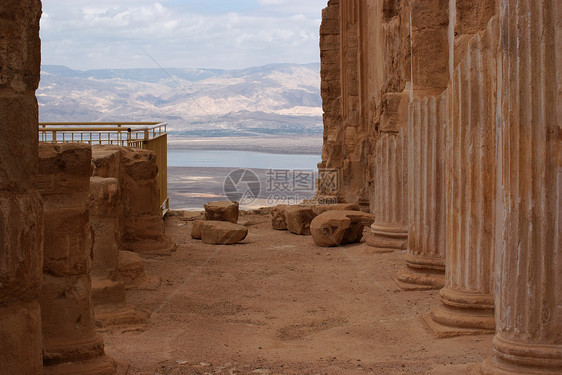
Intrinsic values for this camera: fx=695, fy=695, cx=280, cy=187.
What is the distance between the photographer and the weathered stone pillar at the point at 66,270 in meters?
4.12

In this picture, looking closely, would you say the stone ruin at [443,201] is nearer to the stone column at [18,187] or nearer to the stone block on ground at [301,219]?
the stone column at [18,187]

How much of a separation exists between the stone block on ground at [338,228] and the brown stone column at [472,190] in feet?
16.6

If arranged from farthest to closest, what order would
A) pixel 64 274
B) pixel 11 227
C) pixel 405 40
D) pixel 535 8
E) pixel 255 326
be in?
pixel 405 40, pixel 255 326, pixel 64 274, pixel 535 8, pixel 11 227

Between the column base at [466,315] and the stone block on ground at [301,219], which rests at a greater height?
the stone block on ground at [301,219]

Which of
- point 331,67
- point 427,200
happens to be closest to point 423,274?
point 427,200

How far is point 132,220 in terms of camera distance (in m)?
9.44

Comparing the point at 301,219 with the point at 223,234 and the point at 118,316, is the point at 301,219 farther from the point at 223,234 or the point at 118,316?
the point at 118,316

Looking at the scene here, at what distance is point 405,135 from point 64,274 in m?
5.93

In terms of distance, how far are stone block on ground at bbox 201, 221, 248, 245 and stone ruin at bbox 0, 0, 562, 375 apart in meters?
2.09

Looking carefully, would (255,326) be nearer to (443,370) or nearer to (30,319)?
(443,370)

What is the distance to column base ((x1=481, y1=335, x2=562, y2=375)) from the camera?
11.8 ft

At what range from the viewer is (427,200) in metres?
6.76

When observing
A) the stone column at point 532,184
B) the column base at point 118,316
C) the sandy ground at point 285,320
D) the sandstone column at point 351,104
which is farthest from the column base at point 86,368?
the sandstone column at point 351,104

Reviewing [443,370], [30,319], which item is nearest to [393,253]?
[443,370]
